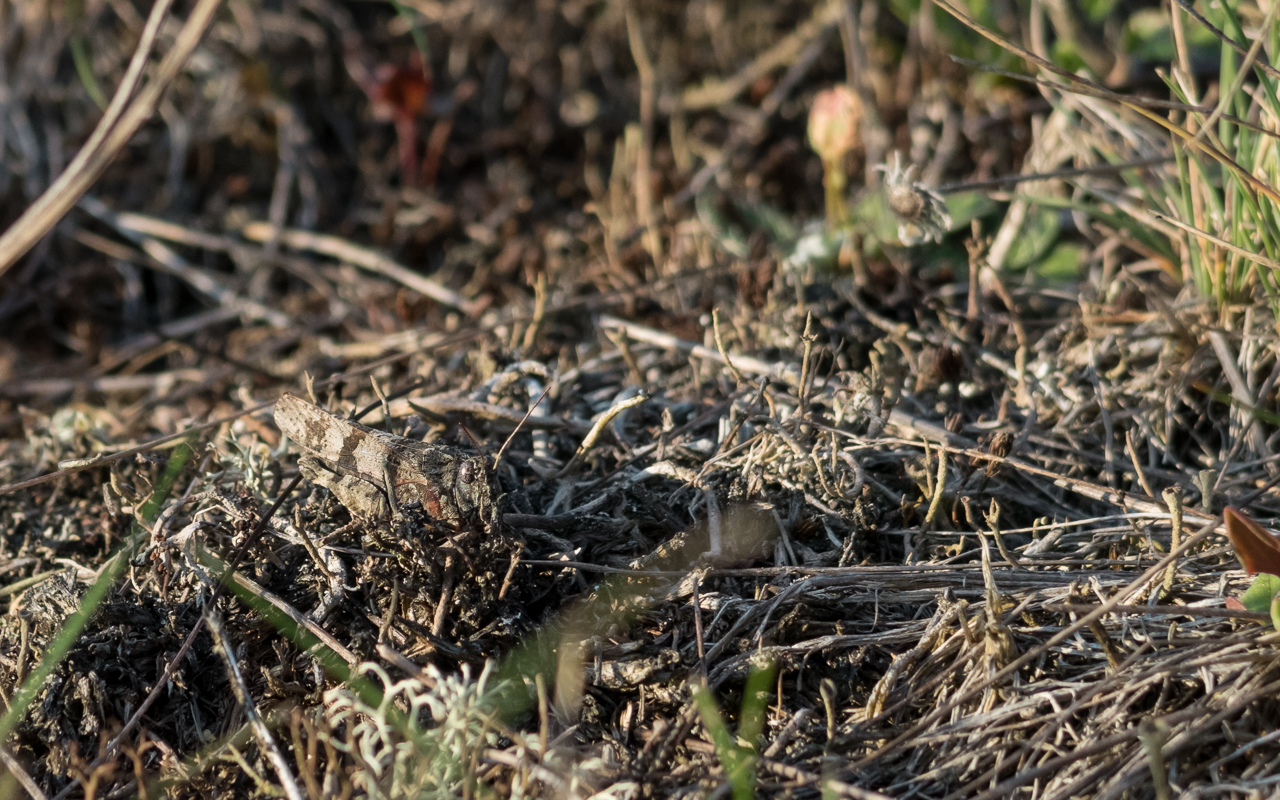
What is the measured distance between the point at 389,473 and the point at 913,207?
110cm

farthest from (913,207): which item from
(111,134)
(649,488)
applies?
(111,134)

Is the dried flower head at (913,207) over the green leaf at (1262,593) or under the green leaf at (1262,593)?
over

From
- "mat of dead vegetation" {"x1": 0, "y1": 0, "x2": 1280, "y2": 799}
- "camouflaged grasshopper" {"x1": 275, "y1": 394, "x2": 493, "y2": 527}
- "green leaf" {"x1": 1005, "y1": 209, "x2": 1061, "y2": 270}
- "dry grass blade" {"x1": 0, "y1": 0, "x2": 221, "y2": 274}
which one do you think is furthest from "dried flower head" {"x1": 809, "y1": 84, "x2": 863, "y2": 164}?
"dry grass blade" {"x1": 0, "y1": 0, "x2": 221, "y2": 274}

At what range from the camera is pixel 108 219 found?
2771mm

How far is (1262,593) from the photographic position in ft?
3.97

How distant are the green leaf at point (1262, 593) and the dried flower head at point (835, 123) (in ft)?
4.75

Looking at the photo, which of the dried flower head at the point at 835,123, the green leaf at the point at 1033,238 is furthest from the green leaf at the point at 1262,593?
the dried flower head at the point at 835,123

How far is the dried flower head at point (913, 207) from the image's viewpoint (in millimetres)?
1753

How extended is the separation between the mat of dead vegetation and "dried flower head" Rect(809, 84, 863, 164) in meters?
0.29

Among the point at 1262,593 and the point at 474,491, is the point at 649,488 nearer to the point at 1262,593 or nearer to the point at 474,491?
the point at 474,491

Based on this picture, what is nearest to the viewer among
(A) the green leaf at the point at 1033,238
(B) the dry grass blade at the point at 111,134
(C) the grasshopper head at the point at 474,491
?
(B) the dry grass blade at the point at 111,134

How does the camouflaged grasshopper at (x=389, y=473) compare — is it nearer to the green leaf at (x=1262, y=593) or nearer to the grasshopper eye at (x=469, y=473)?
the grasshopper eye at (x=469, y=473)

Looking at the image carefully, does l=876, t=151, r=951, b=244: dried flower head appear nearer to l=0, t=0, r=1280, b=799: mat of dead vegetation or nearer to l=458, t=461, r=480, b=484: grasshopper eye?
l=0, t=0, r=1280, b=799: mat of dead vegetation

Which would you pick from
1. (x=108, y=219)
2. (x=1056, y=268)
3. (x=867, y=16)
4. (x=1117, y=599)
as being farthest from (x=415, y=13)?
(x=1117, y=599)
